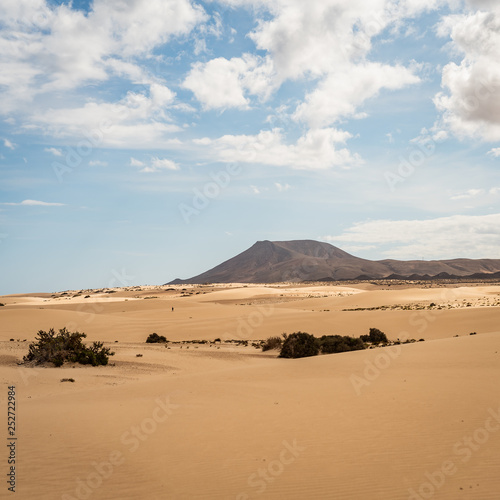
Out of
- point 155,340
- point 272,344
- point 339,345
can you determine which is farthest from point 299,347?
point 155,340

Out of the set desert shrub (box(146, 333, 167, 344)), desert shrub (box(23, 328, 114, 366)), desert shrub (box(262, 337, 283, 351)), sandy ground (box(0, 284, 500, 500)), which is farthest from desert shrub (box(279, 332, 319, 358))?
desert shrub (box(146, 333, 167, 344))

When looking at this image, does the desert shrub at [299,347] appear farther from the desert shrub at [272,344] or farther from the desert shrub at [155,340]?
the desert shrub at [155,340]

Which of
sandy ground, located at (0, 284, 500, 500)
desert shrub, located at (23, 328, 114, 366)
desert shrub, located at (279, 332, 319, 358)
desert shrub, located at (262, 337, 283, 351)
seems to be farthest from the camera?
desert shrub, located at (262, 337, 283, 351)

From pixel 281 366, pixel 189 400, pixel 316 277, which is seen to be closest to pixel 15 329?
pixel 281 366

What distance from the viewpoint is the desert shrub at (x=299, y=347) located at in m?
18.3

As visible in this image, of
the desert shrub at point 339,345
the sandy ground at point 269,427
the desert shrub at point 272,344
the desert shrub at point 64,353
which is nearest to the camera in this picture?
the sandy ground at point 269,427

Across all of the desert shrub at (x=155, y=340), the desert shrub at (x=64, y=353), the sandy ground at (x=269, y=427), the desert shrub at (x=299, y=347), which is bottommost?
the desert shrub at (x=155, y=340)

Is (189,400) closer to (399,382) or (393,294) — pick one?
(399,382)

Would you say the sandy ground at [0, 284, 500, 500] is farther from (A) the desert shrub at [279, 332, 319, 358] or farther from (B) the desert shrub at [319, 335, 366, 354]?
(B) the desert shrub at [319, 335, 366, 354]

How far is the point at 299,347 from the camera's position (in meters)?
18.4

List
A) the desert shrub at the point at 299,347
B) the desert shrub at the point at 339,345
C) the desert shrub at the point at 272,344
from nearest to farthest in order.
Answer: the desert shrub at the point at 299,347 → the desert shrub at the point at 339,345 → the desert shrub at the point at 272,344

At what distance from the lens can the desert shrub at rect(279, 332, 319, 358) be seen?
1830 centimetres

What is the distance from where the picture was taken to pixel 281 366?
A: 49.7ft

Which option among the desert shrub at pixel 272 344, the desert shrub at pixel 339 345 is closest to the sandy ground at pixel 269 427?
the desert shrub at pixel 339 345
